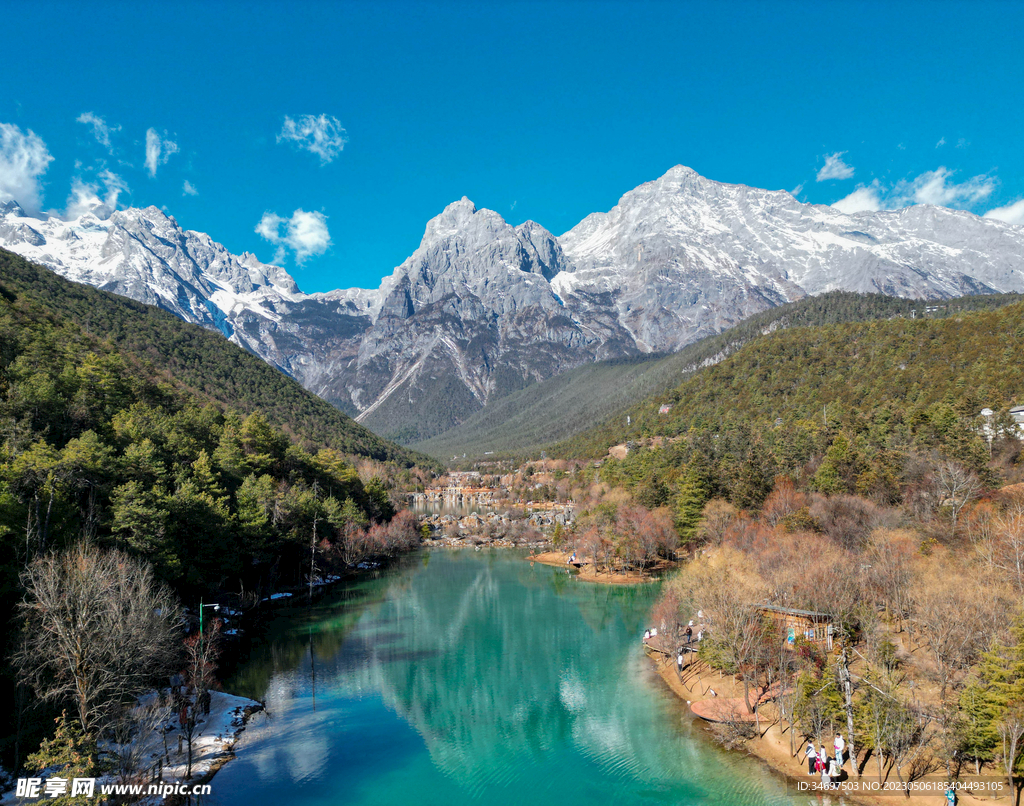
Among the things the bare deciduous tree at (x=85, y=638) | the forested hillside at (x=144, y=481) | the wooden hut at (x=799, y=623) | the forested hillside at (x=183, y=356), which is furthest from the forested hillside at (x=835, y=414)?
the forested hillside at (x=183, y=356)

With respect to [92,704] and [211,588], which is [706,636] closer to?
[92,704]

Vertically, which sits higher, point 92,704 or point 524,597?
point 92,704

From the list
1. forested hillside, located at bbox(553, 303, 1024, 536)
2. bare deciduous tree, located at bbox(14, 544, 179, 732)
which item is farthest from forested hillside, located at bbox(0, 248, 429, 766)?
forested hillside, located at bbox(553, 303, 1024, 536)

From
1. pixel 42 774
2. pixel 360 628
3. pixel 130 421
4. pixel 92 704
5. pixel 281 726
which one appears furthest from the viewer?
pixel 360 628

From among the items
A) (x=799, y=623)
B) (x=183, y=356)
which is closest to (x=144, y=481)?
(x=799, y=623)

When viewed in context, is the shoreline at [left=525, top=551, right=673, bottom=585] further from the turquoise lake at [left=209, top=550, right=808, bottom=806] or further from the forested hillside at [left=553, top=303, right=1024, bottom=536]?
the turquoise lake at [left=209, top=550, right=808, bottom=806]

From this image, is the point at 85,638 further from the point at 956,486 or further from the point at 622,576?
the point at 622,576

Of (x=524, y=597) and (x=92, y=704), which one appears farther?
(x=524, y=597)

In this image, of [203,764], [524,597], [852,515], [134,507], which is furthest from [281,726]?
[852,515]
